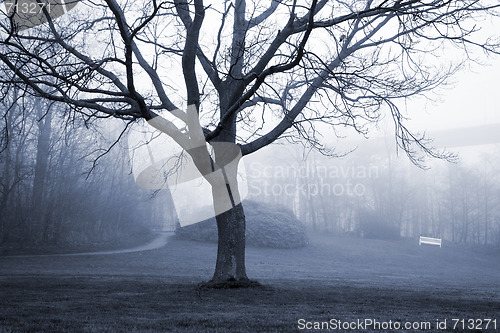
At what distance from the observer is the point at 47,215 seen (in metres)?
25.1

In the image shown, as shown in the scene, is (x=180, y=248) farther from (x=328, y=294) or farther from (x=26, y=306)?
(x=26, y=306)

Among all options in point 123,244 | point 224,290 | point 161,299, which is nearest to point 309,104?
point 224,290

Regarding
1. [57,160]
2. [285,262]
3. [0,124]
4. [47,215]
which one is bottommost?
[285,262]

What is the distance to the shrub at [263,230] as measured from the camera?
3022 centimetres

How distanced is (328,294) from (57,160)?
2189 centimetres

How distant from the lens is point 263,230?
101 feet
